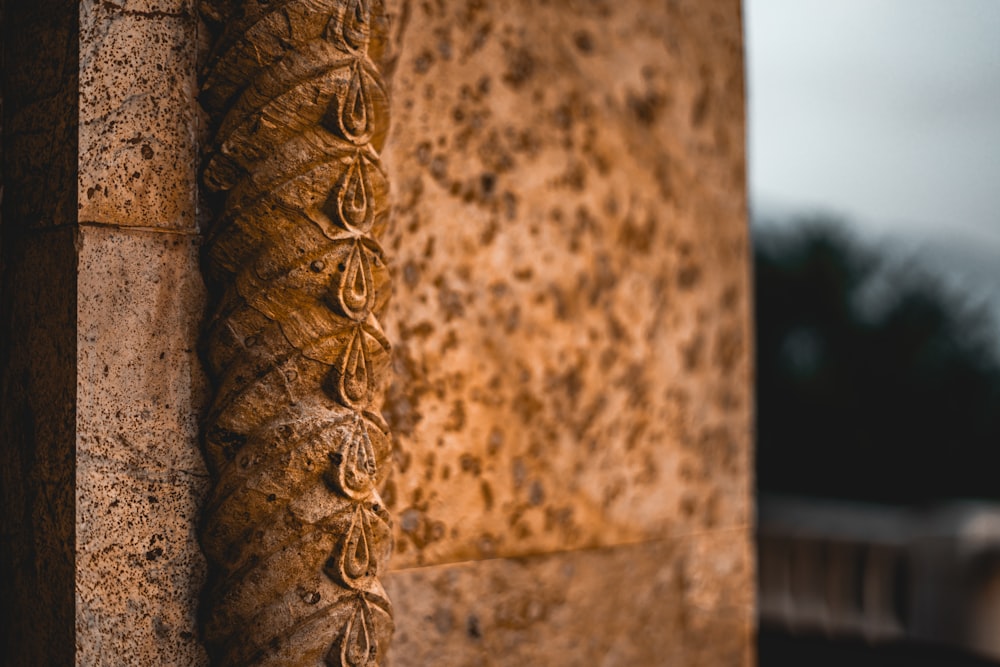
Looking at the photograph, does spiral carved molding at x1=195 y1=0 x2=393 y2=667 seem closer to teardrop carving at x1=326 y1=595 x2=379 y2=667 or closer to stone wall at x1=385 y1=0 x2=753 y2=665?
teardrop carving at x1=326 y1=595 x2=379 y2=667

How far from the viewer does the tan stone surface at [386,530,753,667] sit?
4.24 ft

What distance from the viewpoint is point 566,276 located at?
1480 mm

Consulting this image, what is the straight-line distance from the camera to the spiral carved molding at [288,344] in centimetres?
102

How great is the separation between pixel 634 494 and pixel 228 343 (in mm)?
804

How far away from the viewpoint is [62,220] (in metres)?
1.01

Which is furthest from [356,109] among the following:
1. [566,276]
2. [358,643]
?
[358,643]

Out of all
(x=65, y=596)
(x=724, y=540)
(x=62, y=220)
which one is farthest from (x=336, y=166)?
(x=724, y=540)

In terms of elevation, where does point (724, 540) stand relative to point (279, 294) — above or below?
below

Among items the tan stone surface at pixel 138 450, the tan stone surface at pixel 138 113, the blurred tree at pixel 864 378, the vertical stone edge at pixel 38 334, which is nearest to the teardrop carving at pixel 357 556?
the tan stone surface at pixel 138 450

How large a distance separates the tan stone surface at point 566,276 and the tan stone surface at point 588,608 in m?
0.03

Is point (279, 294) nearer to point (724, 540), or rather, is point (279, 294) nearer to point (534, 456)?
point (534, 456)

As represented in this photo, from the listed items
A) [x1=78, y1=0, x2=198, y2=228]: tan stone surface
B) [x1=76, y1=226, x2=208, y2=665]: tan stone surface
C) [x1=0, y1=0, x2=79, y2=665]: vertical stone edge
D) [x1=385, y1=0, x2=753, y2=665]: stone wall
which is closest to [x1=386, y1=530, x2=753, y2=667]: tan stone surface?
[x1=385, y1=0, x2=753, y2=665]: stone wall

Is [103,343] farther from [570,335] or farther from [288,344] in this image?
[570,335]

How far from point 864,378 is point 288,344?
12.3 metres
